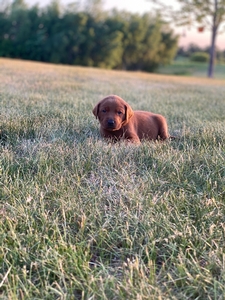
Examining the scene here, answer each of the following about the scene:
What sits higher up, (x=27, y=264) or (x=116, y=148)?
(x=116, y=148)

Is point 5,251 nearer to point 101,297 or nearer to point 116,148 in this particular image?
point 101,297

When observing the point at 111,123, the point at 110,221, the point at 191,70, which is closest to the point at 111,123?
the point at 111,123

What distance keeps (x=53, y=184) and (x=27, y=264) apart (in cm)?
69

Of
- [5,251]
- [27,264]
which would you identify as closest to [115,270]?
[27,264]

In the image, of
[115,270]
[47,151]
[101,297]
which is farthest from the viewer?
[47,151]

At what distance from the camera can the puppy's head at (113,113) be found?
3.19m

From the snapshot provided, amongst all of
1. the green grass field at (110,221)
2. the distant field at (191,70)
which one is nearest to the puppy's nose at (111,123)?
the green grass field at (110,221)

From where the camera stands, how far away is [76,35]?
3500 centimetres

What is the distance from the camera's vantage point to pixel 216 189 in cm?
210

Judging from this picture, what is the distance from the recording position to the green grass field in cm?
134

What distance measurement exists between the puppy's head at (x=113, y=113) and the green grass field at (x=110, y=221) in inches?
14.8

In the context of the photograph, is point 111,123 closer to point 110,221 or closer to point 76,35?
point 110,221

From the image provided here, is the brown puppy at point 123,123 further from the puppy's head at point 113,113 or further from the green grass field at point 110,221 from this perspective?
the green grass field at point 110,221

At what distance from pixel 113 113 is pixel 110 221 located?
1700 millimetres
